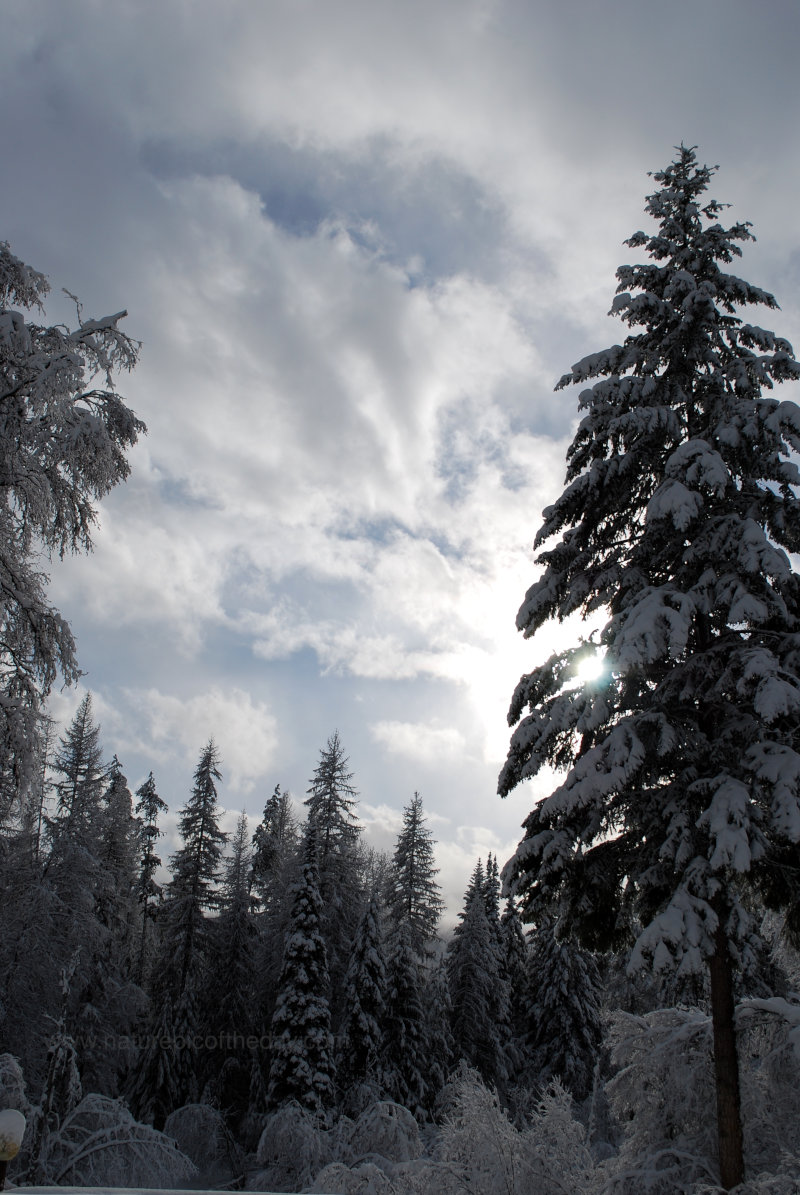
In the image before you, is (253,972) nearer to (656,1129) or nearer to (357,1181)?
(357,1181)

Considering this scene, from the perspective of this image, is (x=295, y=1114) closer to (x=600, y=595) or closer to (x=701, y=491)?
(x=600, y=595)

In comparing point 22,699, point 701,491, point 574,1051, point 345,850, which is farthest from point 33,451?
point 574,1051

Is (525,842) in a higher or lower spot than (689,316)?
lower

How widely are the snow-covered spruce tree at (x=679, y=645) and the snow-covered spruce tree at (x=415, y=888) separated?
81.1 ft

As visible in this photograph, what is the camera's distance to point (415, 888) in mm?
32625

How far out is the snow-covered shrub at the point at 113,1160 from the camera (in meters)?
12.4

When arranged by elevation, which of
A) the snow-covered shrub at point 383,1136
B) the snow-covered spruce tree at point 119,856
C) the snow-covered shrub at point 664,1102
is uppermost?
the snow-covered spruce tree at point 119,856

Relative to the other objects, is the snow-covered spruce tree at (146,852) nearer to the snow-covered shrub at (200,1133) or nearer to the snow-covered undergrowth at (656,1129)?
the snow-covered shrub at (200,1133)

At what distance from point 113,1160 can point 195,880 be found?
1862 centimetres

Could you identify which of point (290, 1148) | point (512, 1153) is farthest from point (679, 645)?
point (290, 1148)

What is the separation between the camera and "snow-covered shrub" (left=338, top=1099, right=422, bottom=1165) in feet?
59.7

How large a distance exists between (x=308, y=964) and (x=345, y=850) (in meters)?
7.89

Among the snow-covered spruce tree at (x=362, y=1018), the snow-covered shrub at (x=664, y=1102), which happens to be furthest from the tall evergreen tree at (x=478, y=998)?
the snow-covered shrub at (x=664, y=1102)

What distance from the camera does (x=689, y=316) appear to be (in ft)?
31.2
